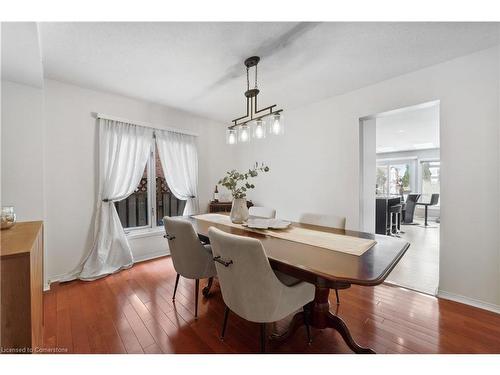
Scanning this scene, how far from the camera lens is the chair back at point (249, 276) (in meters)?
1.16

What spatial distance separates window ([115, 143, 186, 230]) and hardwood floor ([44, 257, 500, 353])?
1.10m

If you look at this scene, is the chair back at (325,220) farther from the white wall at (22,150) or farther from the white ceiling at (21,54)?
the white wall at (22,150)

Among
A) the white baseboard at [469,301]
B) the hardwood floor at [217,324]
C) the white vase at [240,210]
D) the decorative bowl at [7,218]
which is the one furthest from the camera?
the white vase at [240,210]

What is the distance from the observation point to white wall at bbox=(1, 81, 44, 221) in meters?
2.08

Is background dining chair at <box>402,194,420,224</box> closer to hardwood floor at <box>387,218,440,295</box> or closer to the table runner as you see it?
hardwood floor at <box>387,218,440,295</box>

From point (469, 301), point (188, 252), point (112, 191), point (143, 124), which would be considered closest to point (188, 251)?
point (188, 252)

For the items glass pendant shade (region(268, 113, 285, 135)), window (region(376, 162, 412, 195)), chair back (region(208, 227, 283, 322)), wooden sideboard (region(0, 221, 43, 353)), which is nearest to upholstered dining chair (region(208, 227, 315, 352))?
chair back (region(208, 227, 283, 322))

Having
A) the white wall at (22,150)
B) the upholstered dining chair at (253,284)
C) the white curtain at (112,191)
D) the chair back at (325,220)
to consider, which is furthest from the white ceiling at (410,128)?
the white wall at (22,150)

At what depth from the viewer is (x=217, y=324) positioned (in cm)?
176

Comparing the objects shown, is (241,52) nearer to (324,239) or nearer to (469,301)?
(324,239)

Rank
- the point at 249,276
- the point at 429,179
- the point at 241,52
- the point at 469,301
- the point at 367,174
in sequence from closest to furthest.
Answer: the point at 249,276 < the point at 241,52 < the point at 469,301 < the point at 367,174 < the point at 429,179

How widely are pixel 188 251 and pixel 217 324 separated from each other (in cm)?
64

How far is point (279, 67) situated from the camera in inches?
87.4

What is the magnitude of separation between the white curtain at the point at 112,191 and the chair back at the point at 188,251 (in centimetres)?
145
